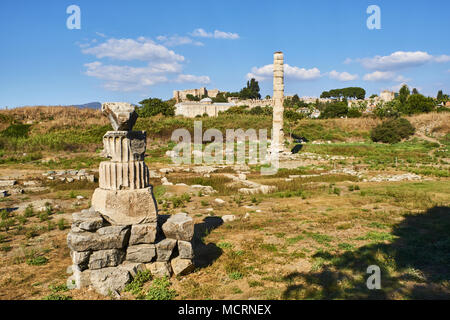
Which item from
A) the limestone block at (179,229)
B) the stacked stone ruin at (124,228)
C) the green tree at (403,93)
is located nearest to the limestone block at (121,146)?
the stacked stone ruin at (124,228)

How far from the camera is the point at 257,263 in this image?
19.7 feet

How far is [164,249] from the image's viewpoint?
5.49 m

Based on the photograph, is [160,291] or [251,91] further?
[251,91]

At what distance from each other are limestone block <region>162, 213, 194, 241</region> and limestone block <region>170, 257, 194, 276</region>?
1.29ft

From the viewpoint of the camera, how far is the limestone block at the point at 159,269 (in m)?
5.38

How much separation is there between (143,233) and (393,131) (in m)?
37.5

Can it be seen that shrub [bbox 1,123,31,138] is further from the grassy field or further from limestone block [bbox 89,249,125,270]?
limestone block [bbox 89,249,125,270]

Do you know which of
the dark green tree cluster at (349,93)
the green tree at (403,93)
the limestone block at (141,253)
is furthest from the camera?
the dark green tree cluster at (349,93)

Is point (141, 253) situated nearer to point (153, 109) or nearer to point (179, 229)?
point (179, 229)

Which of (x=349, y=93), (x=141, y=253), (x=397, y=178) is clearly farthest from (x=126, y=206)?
(x=349, y=93)

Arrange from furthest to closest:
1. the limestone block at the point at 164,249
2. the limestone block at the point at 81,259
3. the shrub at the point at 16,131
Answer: the shrub at the point at 16,131 < the limestone block at the point at 164,249 < the limestone block at the point at 81,259

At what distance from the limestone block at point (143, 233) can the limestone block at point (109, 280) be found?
566mm

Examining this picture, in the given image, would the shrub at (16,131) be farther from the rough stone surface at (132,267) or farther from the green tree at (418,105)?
the green tree at (418,105)

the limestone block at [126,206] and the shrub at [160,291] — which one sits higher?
the limestone block at [126,206]
